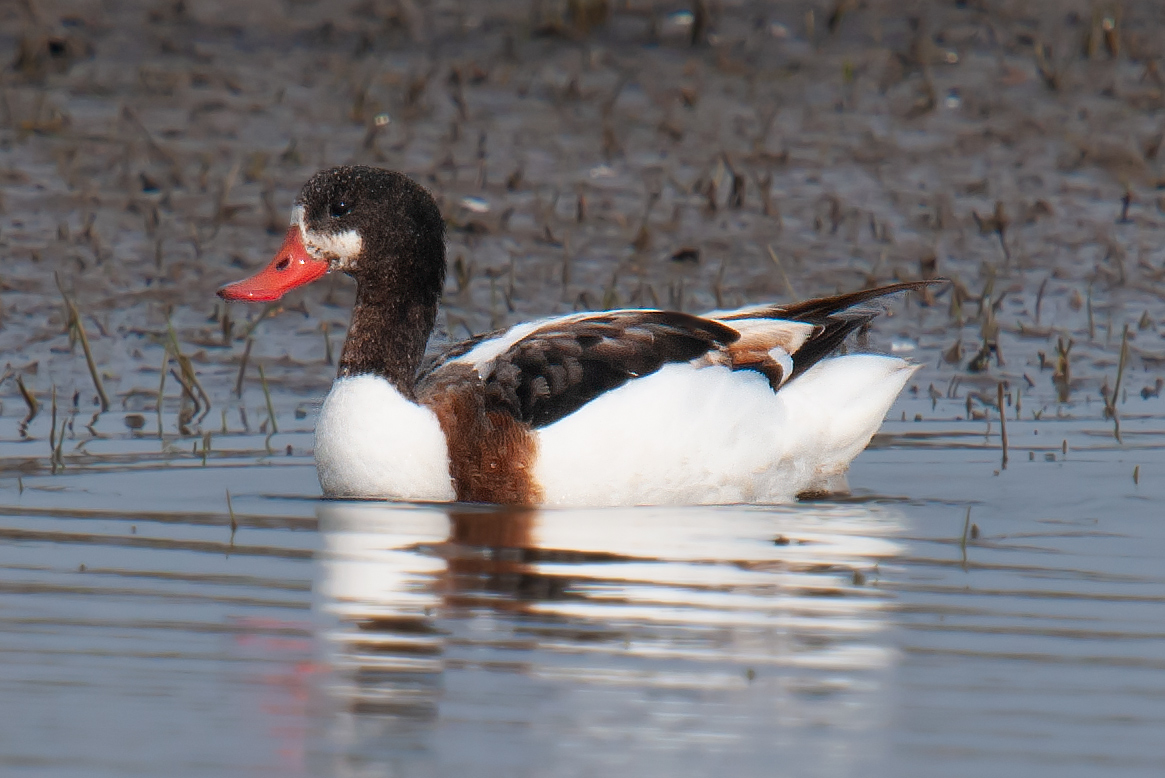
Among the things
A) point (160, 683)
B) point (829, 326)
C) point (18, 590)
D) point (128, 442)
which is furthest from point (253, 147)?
point (160, 683)

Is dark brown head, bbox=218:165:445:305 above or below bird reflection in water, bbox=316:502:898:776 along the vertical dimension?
above

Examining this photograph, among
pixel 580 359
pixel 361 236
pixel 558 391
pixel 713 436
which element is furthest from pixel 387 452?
pixel 713 436

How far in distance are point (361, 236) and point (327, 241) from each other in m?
0.13

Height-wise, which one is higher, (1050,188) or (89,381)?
(1050,188)

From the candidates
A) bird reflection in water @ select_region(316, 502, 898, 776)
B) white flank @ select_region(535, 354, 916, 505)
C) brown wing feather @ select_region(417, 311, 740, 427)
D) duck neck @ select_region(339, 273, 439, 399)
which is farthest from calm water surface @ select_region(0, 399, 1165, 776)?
duck neck @ select_region(339, 273, 439, 399)

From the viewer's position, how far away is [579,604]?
5613mm

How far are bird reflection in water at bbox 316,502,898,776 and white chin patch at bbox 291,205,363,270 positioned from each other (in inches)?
41.6

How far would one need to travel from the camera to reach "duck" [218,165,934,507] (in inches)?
278

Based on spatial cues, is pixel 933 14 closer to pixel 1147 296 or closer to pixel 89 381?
pixel 1147 296

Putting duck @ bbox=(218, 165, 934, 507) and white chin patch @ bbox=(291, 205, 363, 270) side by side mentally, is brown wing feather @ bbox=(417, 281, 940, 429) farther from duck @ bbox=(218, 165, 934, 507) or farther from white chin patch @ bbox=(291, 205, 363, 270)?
white chin patch @ bbox=(291, 205, 363, 270)

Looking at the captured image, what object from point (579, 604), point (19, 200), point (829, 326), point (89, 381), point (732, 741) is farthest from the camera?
point (19, 200)

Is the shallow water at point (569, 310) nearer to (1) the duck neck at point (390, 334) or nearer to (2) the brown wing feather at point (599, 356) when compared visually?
(2) the brown wing feather at point (599, 356)

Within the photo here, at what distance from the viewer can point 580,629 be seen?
5312 mm

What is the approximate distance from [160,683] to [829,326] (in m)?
3.88
